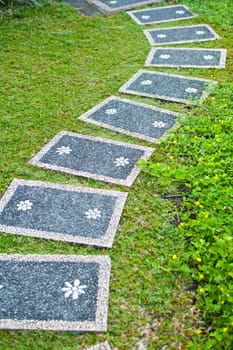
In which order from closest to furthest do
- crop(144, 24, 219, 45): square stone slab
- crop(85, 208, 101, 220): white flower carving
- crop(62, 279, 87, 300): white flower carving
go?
crop(62, 279, 87, 300): white flower carving
crop(85, 208, 101, 220): white flower carving
crop(144, 24, 219, 45): square stone slab

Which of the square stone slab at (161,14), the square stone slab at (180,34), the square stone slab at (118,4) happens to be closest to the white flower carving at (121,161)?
the square stone slab at (180,34)

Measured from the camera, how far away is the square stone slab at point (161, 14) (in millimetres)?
5887

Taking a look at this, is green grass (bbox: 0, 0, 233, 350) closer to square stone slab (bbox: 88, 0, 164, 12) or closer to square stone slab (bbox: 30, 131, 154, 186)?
square stone slab (bbox: 30, 131, 154, 186)

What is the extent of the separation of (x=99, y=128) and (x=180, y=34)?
96.0 inches

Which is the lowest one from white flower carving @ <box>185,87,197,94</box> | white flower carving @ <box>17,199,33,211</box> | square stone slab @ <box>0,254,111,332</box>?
square stone slab @ <box>0,254,111,332</box>

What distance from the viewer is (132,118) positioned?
12.3 feet

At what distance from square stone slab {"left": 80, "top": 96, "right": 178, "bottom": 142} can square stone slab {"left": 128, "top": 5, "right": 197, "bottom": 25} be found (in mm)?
2321

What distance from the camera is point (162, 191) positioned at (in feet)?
9.66

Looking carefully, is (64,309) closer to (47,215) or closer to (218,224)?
(47,215)

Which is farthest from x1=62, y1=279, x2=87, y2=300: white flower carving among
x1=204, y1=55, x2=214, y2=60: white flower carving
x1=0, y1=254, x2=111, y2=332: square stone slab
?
x1=204, y1=55, x2=214, y2=60: white flower carving

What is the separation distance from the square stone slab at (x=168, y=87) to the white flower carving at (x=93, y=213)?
65.8 inches

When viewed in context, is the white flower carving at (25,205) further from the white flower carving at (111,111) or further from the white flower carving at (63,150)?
the white flower carving at (111,111)

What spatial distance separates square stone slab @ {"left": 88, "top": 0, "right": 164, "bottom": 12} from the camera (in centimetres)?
621

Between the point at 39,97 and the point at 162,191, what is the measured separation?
179cm
